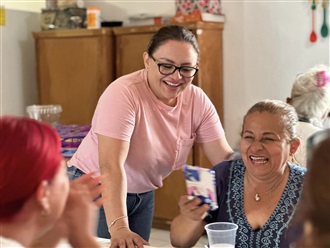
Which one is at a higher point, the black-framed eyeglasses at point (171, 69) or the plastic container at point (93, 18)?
the plastic container at point (93, 18)

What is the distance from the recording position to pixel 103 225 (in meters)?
2.69

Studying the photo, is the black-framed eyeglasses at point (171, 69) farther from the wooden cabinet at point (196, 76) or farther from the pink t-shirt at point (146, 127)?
the wooden cabinet at point (196, 76)

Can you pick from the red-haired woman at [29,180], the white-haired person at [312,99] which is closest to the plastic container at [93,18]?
the white-haired person at [312,99]

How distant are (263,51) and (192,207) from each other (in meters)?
2.94

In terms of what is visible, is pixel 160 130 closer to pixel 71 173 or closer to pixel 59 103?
pixel 71 173

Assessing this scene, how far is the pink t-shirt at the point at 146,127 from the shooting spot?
100 inches

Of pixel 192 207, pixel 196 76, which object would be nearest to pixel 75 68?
pixel 196 76

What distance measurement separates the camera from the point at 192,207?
7.06 ft

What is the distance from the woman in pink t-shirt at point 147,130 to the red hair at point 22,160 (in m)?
1.18

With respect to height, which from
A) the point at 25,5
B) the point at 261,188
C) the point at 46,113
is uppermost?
the point at 25,5

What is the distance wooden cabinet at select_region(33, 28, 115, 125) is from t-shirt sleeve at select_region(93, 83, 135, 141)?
2.67m

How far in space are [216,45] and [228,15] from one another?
243 millimetres

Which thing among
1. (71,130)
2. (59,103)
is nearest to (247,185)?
(71,130)

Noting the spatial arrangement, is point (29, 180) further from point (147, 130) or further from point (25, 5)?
point (25, 5)
